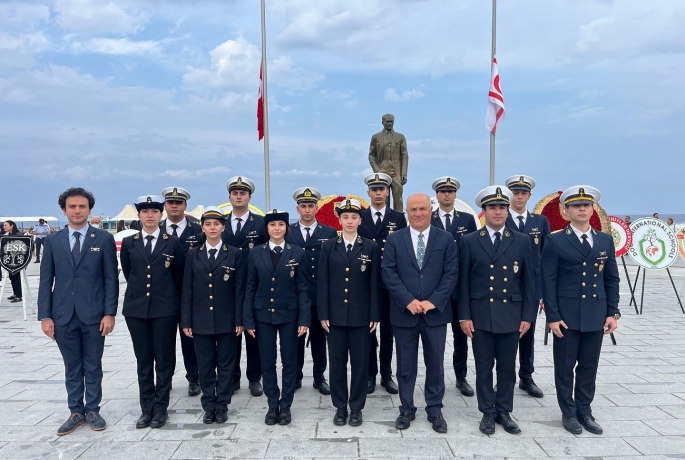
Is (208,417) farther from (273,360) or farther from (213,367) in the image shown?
(273,360)

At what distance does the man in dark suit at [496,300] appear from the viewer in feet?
14.6

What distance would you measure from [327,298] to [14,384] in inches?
175

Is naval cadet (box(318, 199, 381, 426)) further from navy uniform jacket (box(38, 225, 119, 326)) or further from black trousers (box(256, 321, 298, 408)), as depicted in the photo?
navy uniform jacket (box(38, 225, 119, 326))

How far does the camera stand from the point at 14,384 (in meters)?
6.13

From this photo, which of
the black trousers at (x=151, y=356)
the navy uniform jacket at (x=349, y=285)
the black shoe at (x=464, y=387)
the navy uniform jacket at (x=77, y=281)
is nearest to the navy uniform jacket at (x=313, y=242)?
the navy uniform jacket at (x=349, y=285)

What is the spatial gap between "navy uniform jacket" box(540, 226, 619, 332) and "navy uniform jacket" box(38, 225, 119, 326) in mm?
4209

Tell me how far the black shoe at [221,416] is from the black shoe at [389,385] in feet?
6.20

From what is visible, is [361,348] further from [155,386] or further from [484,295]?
[155,386]

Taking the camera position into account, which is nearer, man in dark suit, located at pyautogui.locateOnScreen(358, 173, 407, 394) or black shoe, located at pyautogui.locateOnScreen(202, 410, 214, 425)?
black shoe, located at pyautogui.locateOnScreen(202, 410, 214, 425)

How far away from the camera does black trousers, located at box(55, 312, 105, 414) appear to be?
4.67m

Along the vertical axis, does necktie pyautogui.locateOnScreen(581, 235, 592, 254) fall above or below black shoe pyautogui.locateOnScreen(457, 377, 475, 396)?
above

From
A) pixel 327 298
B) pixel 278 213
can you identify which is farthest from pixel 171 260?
pixel 327 298

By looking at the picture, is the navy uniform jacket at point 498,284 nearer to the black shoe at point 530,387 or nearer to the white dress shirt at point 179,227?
the black shoe at point 530,387

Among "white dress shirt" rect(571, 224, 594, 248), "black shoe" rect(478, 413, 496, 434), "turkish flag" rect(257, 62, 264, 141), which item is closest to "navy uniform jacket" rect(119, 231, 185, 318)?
"black shoe" rect(478, 413, 496, 434)
